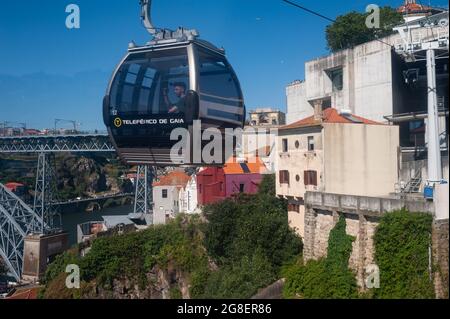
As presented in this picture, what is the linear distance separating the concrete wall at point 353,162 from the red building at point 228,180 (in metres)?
6.27

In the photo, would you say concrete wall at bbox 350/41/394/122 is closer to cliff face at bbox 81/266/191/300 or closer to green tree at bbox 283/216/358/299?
green tree at bbox 283/216/358/299

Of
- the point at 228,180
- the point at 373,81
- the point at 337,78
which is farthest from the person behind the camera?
the point at 228,180

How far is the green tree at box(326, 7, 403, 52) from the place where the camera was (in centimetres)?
2041

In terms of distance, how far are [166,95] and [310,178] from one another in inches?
325

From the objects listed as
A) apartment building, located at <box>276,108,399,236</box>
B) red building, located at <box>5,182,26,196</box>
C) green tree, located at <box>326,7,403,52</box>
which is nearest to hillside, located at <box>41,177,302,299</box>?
apartment building, located at <box>276,108,399,236</box>

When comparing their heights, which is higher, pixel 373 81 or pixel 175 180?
pixel 373 81

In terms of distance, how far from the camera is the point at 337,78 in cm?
1847

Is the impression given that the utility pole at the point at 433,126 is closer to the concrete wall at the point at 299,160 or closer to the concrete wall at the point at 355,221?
the concrete wall at the point at 355,221

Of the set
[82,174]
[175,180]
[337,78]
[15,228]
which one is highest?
[337,78]

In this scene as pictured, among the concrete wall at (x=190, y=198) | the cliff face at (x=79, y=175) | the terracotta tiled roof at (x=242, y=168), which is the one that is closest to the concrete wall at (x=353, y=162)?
the terracotta tiled roof at (x=242, y=168)

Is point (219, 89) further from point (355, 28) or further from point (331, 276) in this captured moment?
point (355, 28)

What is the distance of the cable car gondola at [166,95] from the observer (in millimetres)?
5055

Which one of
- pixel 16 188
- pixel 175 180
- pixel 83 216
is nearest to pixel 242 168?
pixel 175 180
